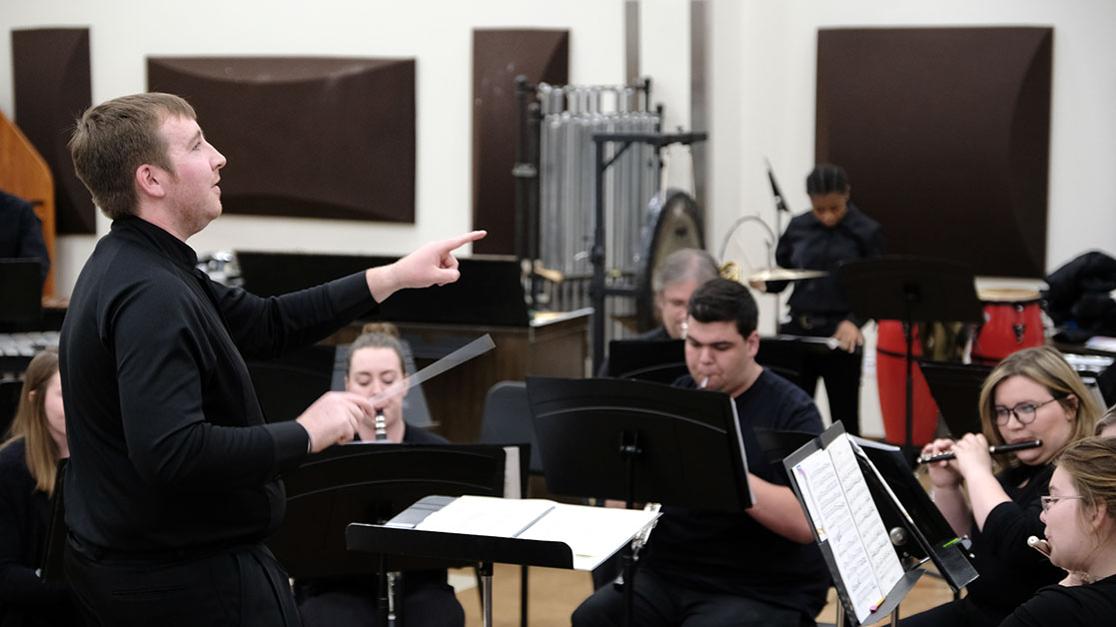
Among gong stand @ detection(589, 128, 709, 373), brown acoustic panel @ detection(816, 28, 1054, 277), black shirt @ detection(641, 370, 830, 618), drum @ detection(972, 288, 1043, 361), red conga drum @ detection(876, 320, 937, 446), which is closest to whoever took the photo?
black shirt @ detection(641, 370, 830, 618)

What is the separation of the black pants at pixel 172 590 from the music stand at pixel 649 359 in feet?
7.97

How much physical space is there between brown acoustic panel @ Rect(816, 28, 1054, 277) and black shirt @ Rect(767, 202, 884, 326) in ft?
2.65

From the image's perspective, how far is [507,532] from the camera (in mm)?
2734

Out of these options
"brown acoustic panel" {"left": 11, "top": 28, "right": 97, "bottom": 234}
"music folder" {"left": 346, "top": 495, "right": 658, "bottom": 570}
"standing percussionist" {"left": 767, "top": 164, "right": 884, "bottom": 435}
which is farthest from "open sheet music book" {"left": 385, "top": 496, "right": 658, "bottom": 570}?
"brown acoustic panel" {"left": 11, "top": 28, "right": 97, "bottom": 234}

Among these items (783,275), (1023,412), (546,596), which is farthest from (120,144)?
(783,275)

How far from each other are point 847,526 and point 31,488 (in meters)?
1.99

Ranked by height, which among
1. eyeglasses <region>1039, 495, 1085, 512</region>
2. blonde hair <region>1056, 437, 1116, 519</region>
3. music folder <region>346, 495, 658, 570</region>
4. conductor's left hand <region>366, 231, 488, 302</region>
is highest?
conductor's left hand <region>366, 231, 488, 302</region>

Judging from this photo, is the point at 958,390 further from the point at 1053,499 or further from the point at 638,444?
the point at 1053,499

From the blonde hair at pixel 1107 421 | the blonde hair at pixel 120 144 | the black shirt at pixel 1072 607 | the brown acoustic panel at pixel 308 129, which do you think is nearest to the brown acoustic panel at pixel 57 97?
the brown acoustic panel at pixel 308 129

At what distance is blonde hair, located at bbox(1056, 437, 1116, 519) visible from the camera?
236cm

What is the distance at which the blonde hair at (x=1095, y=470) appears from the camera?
2.36 metres

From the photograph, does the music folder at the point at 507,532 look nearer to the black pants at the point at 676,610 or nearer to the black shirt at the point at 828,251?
the black pants at the point at 676,610

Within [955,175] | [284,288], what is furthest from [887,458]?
[955,175]

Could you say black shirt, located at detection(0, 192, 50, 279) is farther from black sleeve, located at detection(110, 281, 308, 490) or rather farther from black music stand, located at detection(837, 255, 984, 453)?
black sleeve, located at detection(110, 281, 308, 490)
